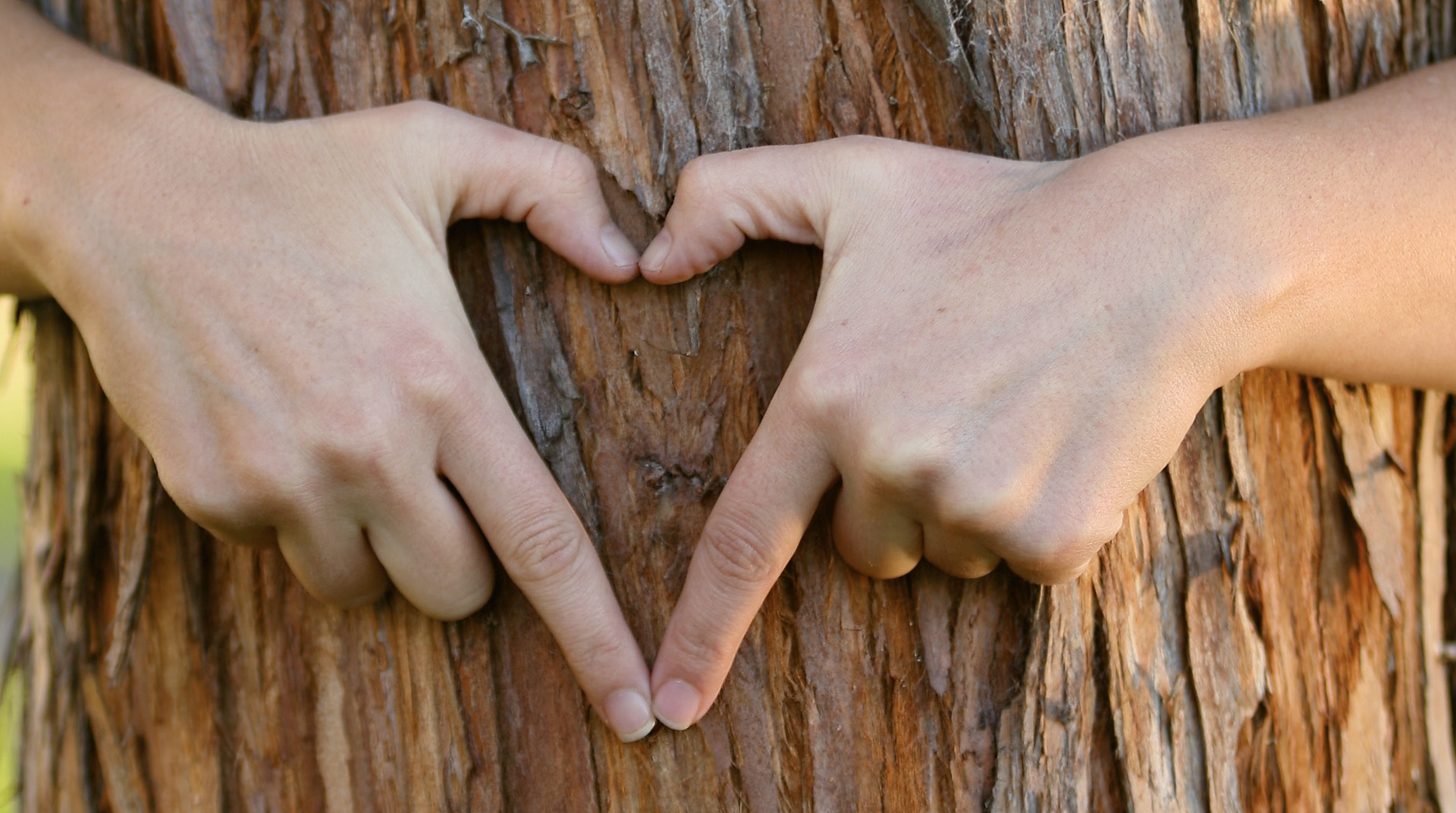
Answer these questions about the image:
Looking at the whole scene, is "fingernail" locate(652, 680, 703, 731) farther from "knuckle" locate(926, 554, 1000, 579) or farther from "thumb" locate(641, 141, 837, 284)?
"thumb" locate(641, 141, 837, 284)

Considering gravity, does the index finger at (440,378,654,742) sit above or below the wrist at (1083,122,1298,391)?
below

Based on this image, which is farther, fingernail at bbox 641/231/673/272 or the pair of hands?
fingernail at bbox 641/231/673/272

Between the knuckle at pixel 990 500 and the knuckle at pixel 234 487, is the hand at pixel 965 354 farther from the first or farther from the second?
the knuckle at pixel 234 487

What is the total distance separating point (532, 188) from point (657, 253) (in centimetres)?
18

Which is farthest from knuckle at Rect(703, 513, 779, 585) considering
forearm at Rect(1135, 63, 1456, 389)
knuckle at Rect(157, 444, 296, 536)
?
forearm at Rect(1135, 63, 1456, 389)

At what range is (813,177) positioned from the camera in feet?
3.82

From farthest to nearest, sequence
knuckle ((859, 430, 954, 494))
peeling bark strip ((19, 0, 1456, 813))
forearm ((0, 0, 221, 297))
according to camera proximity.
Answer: peeling bark strip ((19, 0, 1456, 813)), forearm ((0, 0, 221, 297)), knuckle ((859, 430, 954, 494))

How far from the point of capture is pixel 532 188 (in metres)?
1.20

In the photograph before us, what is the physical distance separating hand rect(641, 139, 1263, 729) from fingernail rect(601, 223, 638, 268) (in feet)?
0.26

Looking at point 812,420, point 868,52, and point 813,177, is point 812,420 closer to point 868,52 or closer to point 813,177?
point 813,177

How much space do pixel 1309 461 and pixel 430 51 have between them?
1388mm

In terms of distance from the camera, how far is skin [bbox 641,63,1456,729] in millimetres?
1059

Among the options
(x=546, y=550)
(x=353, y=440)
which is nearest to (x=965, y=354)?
(x=546, y=550)

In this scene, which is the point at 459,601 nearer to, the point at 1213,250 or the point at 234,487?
the point at 234,487
